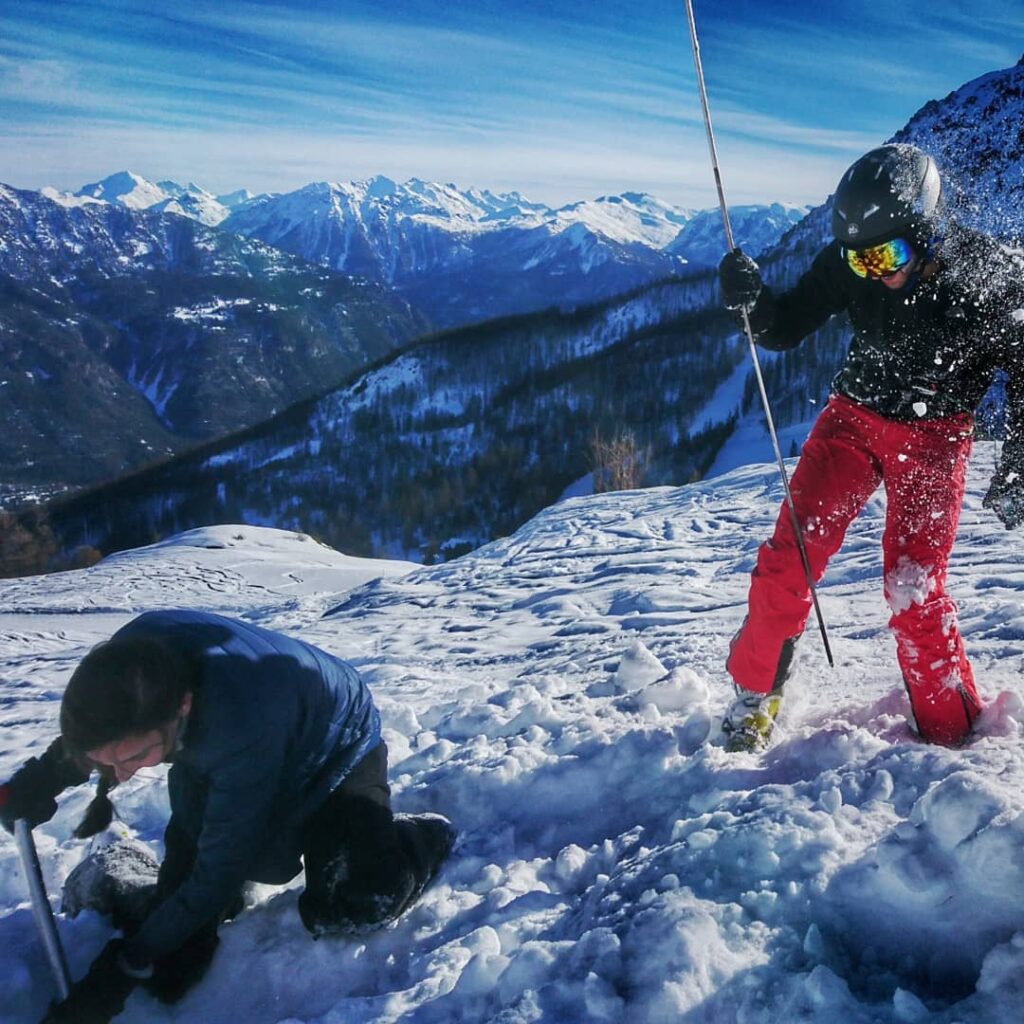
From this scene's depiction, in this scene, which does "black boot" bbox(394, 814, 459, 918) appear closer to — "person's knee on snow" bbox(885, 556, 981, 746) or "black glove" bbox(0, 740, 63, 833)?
"black glove" bbox(0, 740, 63, 833)

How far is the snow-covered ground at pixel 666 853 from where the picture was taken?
1995 millimetres

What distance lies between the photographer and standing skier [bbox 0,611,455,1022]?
2.18 meters

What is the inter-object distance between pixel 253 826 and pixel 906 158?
10.2 feet

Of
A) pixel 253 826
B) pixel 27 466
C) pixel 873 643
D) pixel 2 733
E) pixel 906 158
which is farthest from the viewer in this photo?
pixel 27 466

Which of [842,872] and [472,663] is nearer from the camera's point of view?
[842,872]

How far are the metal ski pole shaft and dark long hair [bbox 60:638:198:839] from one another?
0.79 metres

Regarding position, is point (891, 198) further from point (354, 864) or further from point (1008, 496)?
point (354, 864)

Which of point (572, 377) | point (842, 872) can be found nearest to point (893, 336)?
point (842, 872)

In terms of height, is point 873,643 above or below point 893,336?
below

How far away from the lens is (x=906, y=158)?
273cm

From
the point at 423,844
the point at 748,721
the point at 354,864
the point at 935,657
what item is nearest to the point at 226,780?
the point at 354,864

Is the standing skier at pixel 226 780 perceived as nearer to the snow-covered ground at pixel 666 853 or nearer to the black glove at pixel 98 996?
the black glove at pixel 98 996

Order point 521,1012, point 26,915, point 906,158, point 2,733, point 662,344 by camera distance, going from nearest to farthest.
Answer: point 521,1012
point 906,158
point 26,915
point 2,733
point 662,344

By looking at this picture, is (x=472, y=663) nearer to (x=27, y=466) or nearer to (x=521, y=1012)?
(x=521, y=1012)
